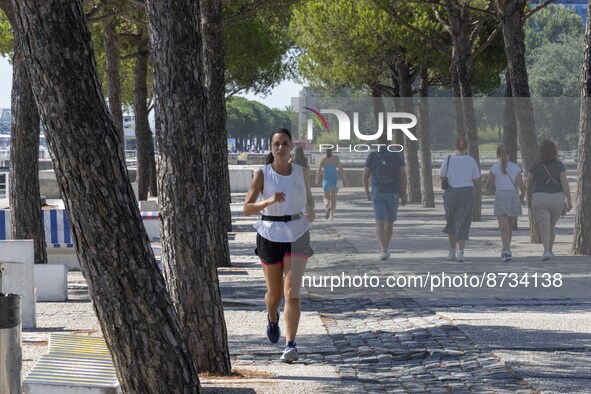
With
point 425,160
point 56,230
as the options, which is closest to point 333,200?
point 56,230

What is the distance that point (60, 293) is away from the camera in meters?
14.5

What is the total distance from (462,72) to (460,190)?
11792mm

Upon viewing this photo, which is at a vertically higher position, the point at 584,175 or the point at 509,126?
the point at 509,126

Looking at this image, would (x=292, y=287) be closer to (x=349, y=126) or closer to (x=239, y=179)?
(x=349, y=126)

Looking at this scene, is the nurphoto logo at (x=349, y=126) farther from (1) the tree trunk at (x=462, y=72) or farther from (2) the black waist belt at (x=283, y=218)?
(1) the tree trunk at (x=462, y=72)

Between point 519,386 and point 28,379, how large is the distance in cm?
331

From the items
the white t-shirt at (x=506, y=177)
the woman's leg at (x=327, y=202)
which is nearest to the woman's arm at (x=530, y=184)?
the white t-shirt at (x=506, y=177)

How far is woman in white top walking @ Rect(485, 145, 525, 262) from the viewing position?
694 inches

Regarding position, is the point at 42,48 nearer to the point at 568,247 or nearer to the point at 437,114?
the point at 568,247

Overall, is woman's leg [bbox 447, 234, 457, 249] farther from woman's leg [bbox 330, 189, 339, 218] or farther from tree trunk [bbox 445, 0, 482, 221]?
tree trunk [bbox 445, 0, 482, 221]

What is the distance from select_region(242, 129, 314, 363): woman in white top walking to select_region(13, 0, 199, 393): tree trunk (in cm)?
369

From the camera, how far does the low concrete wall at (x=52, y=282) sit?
14.5 metres

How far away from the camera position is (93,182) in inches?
231

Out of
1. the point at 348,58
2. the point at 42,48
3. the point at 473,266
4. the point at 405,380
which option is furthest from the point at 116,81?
the point at 42,48
